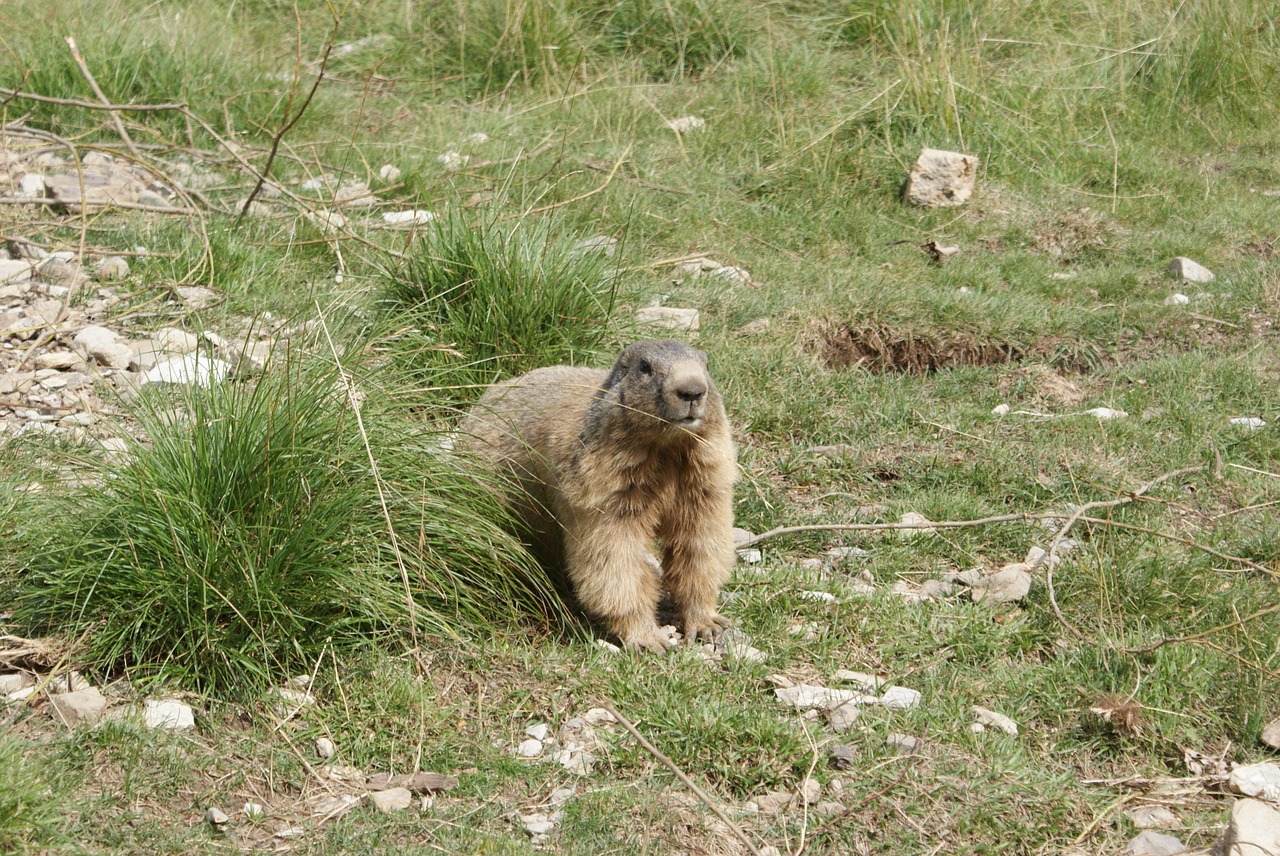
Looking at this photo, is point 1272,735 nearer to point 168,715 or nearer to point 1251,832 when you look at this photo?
point 1251,832

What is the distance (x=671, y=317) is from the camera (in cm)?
619

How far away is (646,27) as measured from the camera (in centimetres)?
941

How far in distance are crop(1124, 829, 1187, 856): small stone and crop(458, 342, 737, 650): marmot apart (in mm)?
1516

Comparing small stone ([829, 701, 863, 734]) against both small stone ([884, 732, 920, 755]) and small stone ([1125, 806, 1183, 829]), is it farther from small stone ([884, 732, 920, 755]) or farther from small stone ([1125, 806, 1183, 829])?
small stone ([1125, 806, 1183, 829])

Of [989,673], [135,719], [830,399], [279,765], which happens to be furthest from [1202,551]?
[135,719]

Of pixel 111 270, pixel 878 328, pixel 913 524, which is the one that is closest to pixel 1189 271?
pixel 878 328

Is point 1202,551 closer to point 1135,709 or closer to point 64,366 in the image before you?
point 1135,709

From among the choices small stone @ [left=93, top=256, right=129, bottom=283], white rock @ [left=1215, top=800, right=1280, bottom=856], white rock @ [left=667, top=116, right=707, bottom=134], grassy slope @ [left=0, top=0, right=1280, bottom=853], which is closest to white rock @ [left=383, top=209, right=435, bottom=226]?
grassy slope @ [left=0, top=0, right=1280, bottom=853]

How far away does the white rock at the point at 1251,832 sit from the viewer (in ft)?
10.1

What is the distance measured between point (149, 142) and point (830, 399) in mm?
4741

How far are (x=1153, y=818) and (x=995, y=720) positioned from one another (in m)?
0.52

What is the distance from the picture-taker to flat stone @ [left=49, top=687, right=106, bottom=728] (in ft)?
11.6

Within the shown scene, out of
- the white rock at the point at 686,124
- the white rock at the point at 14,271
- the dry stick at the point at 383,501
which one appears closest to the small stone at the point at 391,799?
the dry stick at the point at 383,501

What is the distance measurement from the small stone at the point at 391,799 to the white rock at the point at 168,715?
0.61 meters
